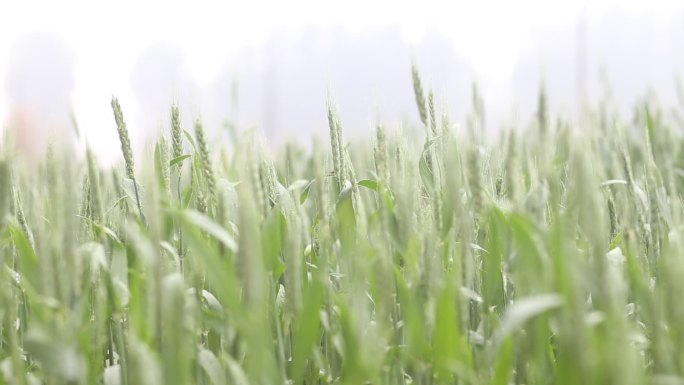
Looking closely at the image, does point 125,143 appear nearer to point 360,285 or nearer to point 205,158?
point 205,158

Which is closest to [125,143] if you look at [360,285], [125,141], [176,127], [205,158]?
[125,141]

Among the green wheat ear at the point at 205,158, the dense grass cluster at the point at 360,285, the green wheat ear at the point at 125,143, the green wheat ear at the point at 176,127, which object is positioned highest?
the green wheat ear at the point at 176,127

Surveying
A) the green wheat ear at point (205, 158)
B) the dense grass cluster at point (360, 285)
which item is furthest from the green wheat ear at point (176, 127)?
the green wheat ear at point (205, 158)

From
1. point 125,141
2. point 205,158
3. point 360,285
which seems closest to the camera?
point 360,285

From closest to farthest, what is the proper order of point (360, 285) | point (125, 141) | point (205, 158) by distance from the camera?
point (360, 285)
point (205, 158)
point (125, 141)

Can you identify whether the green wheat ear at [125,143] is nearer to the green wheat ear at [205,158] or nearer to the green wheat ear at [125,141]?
the green wheat ear at [125,141]

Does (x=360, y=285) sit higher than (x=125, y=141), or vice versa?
(x=125, y=141)

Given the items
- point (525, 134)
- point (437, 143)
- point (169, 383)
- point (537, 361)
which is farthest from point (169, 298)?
point (525, 134)

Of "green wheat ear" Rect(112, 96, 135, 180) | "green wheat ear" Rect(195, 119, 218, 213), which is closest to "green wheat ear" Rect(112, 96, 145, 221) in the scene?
"green wheat ear" Rect(112, 96, 135, 180)

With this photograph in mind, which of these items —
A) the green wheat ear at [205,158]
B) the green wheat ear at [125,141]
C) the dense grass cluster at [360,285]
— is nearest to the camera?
the dense grass cluster at [360,285]

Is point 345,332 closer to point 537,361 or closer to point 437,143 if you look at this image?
point 537,361

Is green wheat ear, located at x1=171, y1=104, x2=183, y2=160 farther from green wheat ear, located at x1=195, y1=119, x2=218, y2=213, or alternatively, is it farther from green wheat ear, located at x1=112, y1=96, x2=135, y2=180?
green wheat ear, located at x1=195, y1=119, x2=218, y2=213

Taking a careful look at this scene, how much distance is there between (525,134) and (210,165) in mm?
2002

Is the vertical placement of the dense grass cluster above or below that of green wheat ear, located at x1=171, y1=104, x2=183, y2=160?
below
